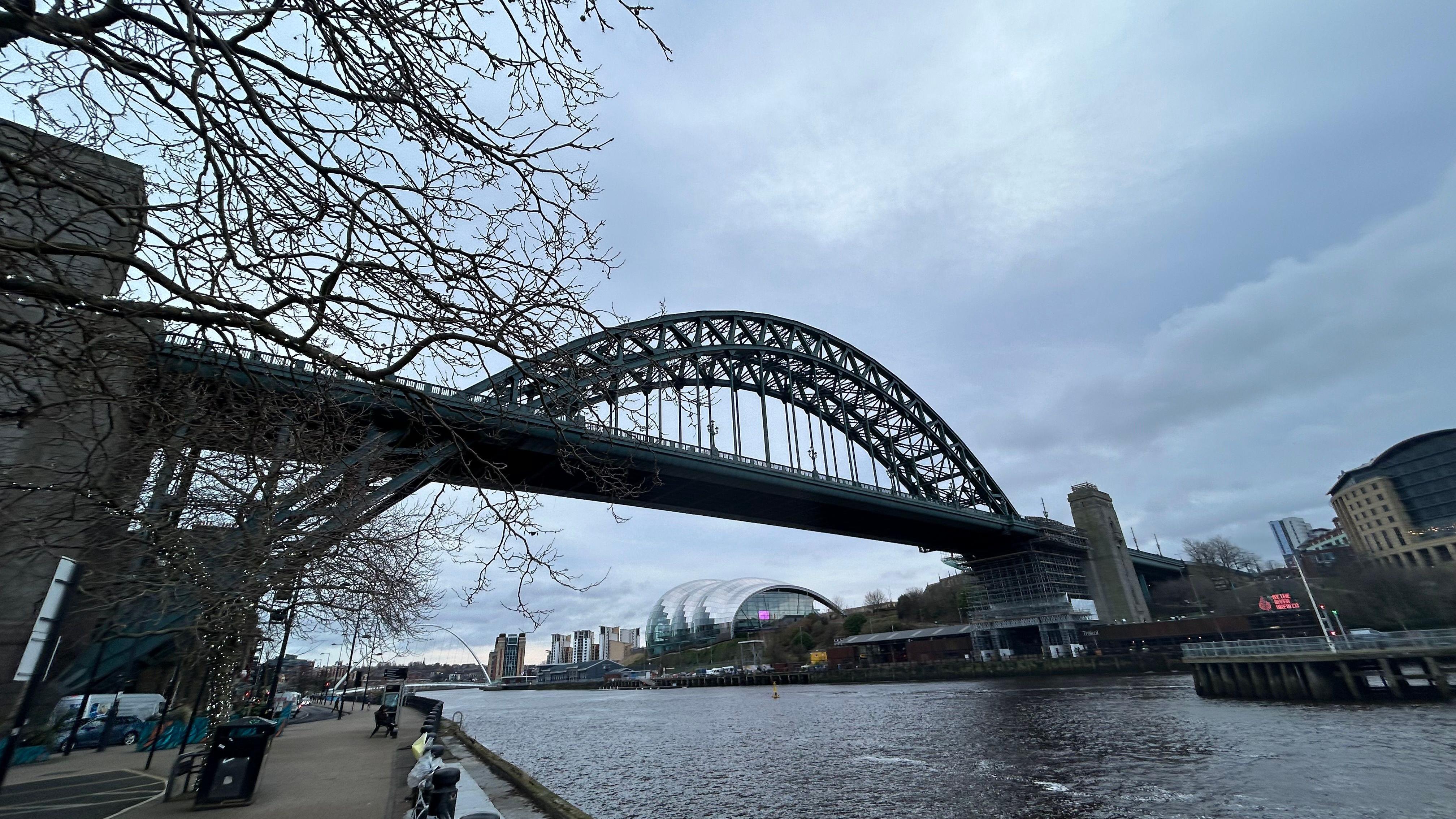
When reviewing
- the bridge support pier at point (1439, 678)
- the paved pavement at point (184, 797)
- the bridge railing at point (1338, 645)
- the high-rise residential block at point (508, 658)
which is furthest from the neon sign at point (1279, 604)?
the high-rise residential block at point (508, 658)

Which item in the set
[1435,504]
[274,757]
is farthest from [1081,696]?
[1435,504]

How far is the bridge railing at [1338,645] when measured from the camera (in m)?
21.1

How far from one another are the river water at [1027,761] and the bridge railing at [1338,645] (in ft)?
7.60

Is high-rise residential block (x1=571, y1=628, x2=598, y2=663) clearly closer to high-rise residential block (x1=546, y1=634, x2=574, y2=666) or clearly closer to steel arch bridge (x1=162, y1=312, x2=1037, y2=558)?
high-rise residential block (x1=546, y1=634, x2=574, y2=666)

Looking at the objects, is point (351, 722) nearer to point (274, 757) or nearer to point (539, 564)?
point (274, 757)

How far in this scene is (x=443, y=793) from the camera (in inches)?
165

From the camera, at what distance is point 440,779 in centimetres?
412

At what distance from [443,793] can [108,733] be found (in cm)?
1544

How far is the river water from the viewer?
972 centimetres

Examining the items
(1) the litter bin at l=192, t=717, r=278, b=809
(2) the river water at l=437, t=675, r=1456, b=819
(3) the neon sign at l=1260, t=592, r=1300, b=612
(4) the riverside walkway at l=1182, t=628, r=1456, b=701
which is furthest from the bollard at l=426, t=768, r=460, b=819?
(3) the neon sign at l=1260, t=592, r=1300, b=612

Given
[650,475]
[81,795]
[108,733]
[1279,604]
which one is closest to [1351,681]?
[1279,604]

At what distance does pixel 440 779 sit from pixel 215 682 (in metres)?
7.49

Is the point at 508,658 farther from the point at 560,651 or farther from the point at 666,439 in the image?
the point at 666,439

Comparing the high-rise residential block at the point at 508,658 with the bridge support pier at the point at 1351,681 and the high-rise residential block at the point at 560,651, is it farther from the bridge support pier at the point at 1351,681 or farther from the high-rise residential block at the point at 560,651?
the bridge support pier at the point at 1351,681
